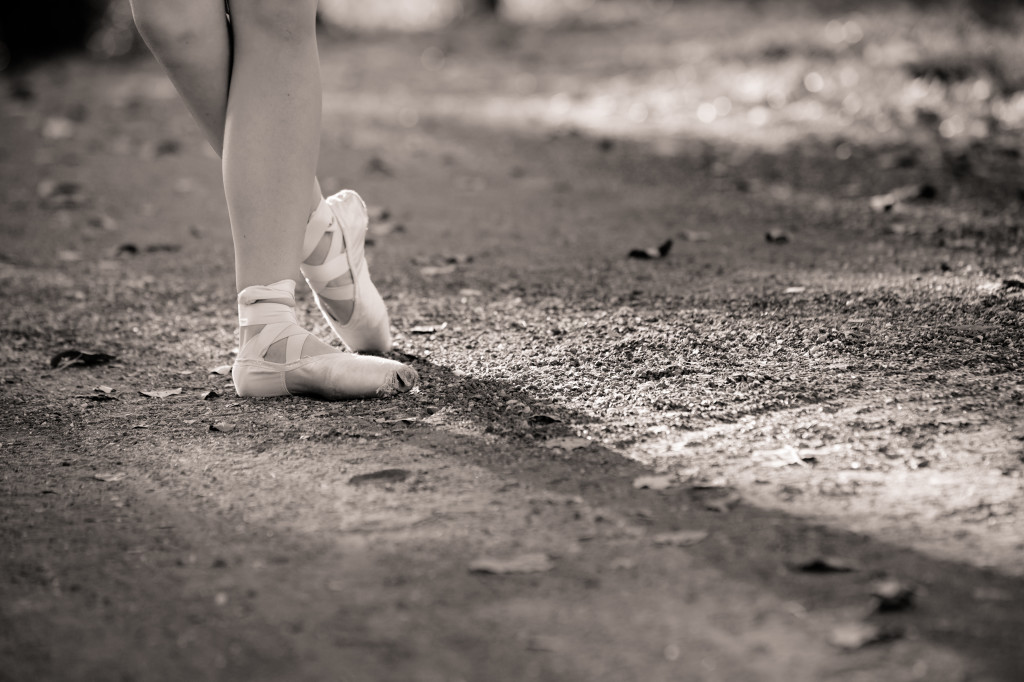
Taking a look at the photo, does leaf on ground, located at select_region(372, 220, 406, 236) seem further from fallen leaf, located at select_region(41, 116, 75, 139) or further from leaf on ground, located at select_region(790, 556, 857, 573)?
fallen leaf, located at select_region(41, 116, 75, 139)

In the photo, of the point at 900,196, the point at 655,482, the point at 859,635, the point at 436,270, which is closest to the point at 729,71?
the point at 900,196

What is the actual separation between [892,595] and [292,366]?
1.45 meters

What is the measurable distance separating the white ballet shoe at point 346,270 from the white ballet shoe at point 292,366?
6.8 inches

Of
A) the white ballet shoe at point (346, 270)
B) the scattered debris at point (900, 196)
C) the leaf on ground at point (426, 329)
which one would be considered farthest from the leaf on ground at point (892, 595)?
the scattered debris at point (900, 196)

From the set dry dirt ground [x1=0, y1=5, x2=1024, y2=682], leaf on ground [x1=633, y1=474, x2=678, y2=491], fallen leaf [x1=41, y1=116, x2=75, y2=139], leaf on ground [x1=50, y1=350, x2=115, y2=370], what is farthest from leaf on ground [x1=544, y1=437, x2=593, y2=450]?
fallen leaf [x1=41, y1=116, x2=75, y2=139]

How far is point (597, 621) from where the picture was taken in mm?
1544

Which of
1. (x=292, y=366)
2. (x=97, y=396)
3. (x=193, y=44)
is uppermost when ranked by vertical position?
(x=193, y=44)

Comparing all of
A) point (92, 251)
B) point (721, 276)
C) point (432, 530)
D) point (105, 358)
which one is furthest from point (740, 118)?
point (432, 530)

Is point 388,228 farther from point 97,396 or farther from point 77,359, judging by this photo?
point 97,396

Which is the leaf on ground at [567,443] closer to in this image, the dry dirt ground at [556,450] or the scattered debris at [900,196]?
the dry dirt ground at [556,450]

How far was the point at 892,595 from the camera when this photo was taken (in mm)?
1539

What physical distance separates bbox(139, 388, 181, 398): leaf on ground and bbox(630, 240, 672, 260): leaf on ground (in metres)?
1.73

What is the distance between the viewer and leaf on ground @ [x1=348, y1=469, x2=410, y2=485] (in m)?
2.04

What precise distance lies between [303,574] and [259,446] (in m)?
0.60
